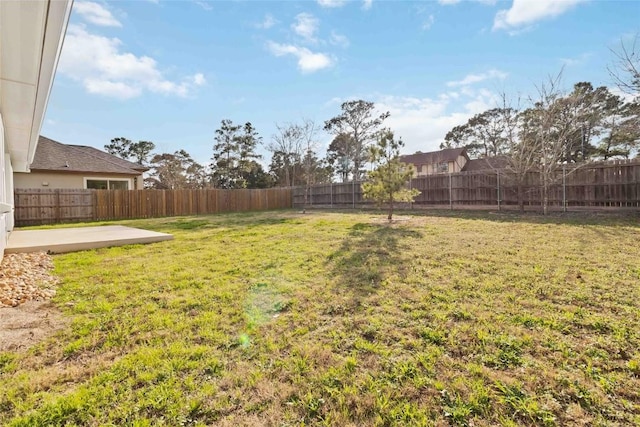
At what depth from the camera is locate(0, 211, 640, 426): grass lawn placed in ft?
5.18

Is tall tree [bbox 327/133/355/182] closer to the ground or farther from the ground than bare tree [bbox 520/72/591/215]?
farther from the ground

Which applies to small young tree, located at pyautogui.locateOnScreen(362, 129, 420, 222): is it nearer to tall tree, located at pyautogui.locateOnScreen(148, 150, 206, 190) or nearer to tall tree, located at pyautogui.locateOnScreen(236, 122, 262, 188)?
tall tree, located at pyautogui.locateOnScreen(236, 122, 262, 188)

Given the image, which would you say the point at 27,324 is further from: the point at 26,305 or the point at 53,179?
the point at 53,179

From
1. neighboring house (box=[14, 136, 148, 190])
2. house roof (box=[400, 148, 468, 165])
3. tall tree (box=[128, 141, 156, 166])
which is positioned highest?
tall tree (box=[128, 141, 156, 166])

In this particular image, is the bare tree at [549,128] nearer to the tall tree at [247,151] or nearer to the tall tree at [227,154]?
the tall tree at [247,151]

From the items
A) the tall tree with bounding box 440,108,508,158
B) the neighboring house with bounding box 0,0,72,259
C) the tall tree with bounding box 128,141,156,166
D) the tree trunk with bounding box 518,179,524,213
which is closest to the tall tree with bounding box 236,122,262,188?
the tall tree with bounding box 128,141,156,166

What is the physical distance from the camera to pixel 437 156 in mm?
30750

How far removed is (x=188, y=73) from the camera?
11539 mm

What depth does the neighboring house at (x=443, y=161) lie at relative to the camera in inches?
1161

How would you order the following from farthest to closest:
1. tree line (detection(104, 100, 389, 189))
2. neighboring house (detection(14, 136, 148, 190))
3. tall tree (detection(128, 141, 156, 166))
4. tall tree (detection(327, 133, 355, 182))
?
tall tree (detection(128, 141, 156, 166)) < tall tree (detection(327, 133, 355, 182)) < tree line (detection(104, 100, 389, 189)) < neighboring house (detection(14, 136, 148, 190))

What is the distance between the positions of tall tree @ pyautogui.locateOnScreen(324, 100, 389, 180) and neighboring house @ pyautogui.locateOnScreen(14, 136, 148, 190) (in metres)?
18.2

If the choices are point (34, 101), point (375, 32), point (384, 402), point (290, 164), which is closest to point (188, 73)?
point (375, 32)

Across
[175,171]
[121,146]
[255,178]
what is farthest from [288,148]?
[121,146]

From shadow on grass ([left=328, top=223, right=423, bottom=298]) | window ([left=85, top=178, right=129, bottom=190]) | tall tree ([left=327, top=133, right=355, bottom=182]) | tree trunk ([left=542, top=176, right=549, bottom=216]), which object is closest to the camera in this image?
shadow on grass ([left=328, top=223, right=423, bottom=298])
